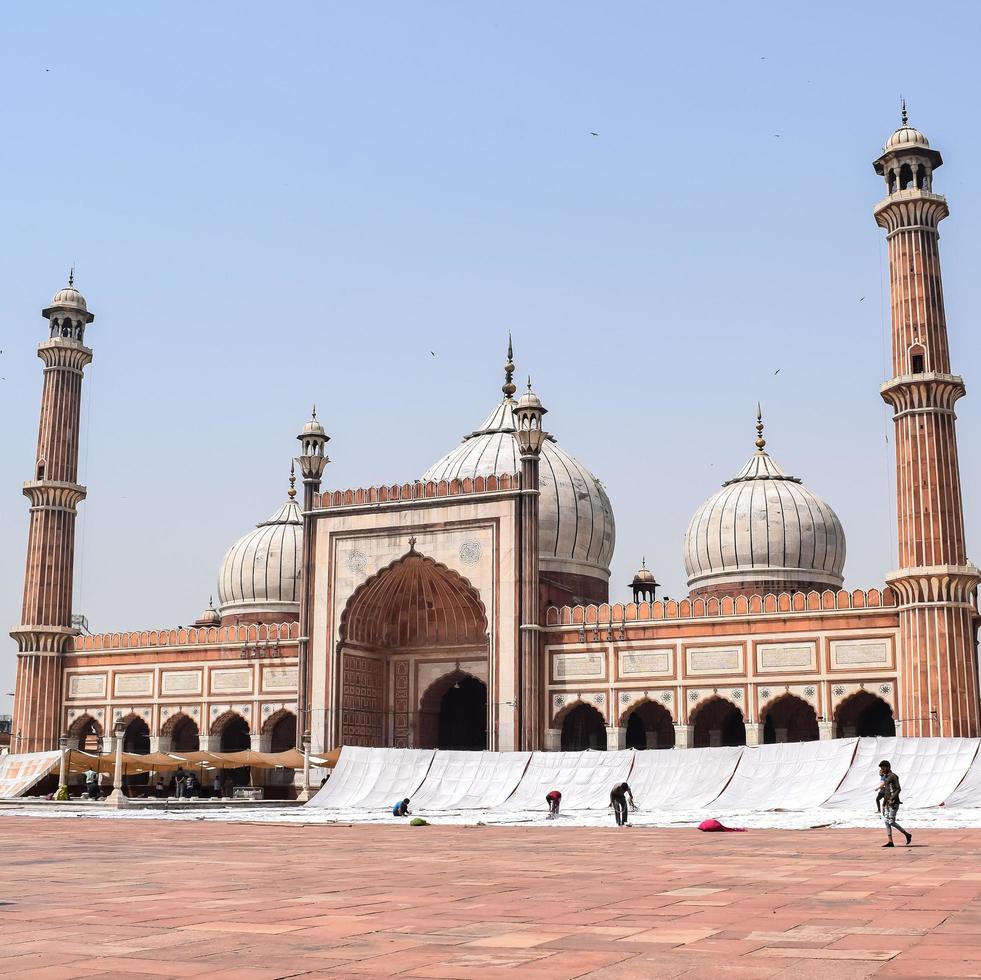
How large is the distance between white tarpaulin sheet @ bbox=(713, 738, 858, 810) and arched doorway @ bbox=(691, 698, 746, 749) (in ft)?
26.1

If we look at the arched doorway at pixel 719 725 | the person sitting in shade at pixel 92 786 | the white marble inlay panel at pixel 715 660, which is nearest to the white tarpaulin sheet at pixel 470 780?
the white marble inlay panel at pixel 715 660

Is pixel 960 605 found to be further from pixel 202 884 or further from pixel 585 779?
pixel 202 884

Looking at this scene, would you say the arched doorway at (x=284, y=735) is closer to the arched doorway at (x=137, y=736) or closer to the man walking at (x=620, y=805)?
the arched doorway at (x=137, y=736)

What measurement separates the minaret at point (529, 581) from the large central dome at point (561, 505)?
3.27m

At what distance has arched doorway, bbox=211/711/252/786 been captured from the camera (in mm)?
31703

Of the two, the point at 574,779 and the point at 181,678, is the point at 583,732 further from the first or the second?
the point at 181,678

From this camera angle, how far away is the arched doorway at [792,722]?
30.1 meters

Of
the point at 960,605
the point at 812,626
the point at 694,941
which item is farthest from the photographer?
the point at 812,626

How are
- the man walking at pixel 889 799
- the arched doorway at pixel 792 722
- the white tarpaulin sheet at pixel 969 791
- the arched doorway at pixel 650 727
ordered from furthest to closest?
the arched doorway at pixel 650 727
the arched doorway at pixel 792 722
the white tarpaulin sheet at pixel 969 791
the man walking at pixel 889 799

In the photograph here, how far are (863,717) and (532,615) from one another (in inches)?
317

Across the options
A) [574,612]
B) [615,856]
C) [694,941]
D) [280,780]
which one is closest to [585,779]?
[574,612]

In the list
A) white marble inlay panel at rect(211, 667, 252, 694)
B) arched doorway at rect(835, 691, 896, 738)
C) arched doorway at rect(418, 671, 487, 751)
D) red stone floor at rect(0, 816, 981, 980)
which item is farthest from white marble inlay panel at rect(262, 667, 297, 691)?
red stone floor at rect(0, 816, 981, 980)

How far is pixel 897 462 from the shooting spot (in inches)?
1093

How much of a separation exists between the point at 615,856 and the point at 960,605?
53.9ft
